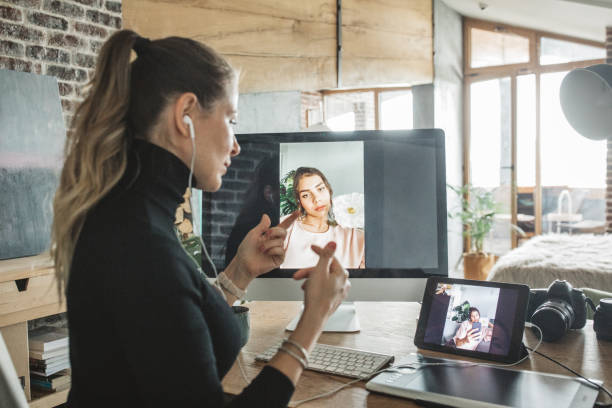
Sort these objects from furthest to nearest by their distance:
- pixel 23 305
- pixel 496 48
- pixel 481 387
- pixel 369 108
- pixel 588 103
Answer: pixel 369 108 < pixel 496 48 < pixel 23 305 < pixel 588 103 < pixel 481 387

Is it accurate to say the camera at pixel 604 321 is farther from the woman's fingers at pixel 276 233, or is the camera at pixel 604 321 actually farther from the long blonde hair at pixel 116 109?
the long blonde hair at pixel 116 109

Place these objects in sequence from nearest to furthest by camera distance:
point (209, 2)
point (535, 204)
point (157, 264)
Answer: point (157, 264)
point (209, 2)
point (535, 204)

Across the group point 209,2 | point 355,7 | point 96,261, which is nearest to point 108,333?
point 96,261

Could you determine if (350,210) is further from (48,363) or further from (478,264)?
(478,264)

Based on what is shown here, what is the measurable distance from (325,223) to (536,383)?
2.15ft

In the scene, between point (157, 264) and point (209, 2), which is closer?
point (157, 264)

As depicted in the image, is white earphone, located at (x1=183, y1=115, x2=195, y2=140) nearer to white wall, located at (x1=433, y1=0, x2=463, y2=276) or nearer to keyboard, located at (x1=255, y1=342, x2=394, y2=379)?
keyboard, located at (x1=255, y1=342, x2=394, y2=379)

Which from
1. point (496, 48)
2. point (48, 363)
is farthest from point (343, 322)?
point (496, 48)

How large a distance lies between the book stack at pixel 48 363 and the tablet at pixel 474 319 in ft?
6.06

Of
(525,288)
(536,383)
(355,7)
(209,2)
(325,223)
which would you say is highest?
(355,7)

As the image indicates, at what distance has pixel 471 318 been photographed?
1.27 m

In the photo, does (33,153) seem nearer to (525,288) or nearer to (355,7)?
(525,288)

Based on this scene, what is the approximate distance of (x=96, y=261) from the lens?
2.69 ft

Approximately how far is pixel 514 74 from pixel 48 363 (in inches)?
245
